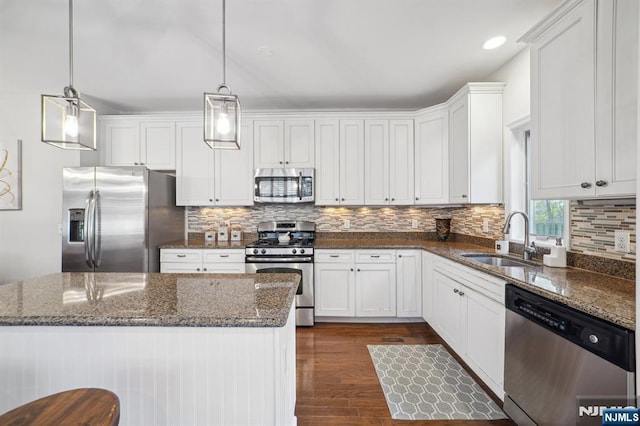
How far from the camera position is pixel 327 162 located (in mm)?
3545

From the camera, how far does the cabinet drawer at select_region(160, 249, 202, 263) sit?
3.23 metres

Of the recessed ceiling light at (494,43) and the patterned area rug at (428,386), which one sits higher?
the recessed ceiling light at (494,43)

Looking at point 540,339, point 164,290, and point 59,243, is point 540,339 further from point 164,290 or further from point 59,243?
point 59,243

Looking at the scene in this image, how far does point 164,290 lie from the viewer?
54.9 inches

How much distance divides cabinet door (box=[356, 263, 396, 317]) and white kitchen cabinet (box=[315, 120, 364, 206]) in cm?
84

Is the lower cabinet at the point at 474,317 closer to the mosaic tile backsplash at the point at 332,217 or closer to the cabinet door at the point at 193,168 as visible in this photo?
the mosaic tile backsplash at the point at 332,217

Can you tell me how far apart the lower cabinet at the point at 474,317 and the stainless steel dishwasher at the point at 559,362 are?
0.10 m

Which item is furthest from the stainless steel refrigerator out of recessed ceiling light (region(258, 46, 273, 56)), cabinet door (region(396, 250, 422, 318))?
cabinet door (region(396, 250, 422, 318))

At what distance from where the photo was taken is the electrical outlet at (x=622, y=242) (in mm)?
1633

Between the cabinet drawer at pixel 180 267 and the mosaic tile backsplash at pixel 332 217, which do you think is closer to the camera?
the cabinet drawer at pixel 180 267

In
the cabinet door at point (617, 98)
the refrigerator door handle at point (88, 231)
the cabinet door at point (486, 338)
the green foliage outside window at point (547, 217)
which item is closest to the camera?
the cabinet door at point (617, 98)

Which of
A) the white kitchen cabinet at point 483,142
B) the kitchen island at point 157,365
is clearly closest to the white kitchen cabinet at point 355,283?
the white kitchen cabinet at point 483,142

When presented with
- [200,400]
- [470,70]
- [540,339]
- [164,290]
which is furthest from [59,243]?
[470,70]

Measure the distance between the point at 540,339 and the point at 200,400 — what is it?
166 cm
